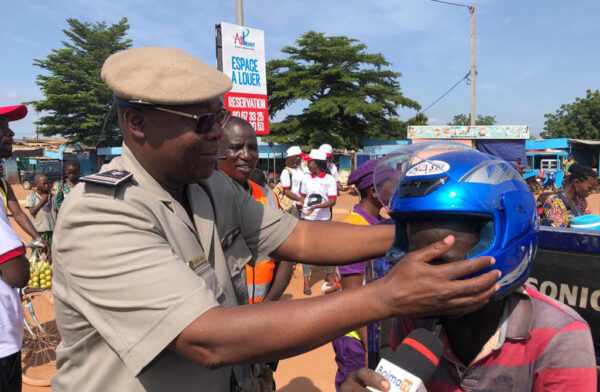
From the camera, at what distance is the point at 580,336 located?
1269 millimetres

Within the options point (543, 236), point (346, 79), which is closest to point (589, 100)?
point (346, 79)

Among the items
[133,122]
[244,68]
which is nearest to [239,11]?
[244,68]

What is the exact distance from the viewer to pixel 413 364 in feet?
3.55

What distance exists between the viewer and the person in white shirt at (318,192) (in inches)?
287

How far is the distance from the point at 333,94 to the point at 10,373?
88.8 ft

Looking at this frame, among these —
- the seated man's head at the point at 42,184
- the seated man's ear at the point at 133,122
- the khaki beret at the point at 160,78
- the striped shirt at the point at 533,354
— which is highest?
the khaki beret at the point at 160,78

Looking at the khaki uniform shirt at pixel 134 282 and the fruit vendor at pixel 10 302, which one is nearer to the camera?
the khaki uniform shirt at pixel 134 282

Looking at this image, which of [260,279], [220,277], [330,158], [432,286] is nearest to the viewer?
[432,286]

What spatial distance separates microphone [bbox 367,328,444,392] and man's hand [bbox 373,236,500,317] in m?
0.13

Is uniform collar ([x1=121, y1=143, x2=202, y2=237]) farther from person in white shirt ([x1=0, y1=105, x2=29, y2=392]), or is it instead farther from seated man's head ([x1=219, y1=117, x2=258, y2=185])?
seated man's head ([x1=219, y1=117, x2=258, y2=185])


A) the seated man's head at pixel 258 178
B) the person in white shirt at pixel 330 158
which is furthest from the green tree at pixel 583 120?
the seated man's head at pixel 258 178

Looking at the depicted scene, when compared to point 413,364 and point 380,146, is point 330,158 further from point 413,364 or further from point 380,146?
point 380,146

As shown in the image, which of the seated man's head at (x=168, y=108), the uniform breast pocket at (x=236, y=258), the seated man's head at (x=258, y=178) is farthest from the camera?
the seated man's head at (x=258, y=178)

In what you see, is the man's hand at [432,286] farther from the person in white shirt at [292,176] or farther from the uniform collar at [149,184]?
the person in white shirt at [292,176]
